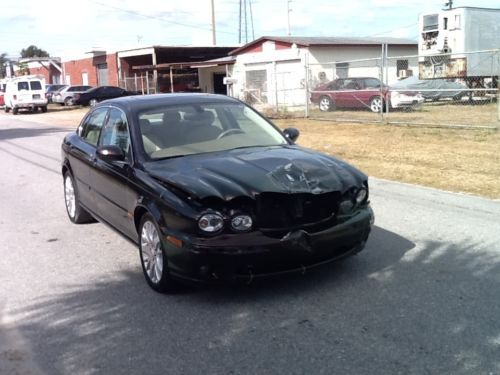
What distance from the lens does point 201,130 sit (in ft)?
18.5

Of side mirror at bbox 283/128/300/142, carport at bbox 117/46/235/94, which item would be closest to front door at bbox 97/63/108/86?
carport at bbox 117/46/235/94

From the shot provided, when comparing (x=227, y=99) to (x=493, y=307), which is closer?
(x=493, y=307)

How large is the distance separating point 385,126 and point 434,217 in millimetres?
10627

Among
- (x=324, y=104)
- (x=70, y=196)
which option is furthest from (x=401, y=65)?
(x=70, y=196)

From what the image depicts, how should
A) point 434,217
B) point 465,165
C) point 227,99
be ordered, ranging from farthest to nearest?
point 465,165, point 434,217, point 227,99

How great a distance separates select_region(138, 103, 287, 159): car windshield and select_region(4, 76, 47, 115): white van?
33617 mm

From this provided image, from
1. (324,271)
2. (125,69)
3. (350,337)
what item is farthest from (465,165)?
(125,69)

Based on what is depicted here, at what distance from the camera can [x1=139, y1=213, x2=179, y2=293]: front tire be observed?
15.0 ft

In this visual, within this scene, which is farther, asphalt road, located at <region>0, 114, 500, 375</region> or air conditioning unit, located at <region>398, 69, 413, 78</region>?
air conditioning unit, located at <region>398, 69, 413, 78</region>

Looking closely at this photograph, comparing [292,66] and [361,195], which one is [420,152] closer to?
[361,195]

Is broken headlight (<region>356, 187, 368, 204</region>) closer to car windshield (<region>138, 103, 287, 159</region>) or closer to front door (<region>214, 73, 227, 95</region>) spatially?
car windshield (<region>138, 103, 287, 159</region>)

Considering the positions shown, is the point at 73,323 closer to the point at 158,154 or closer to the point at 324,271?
the point at 158,154

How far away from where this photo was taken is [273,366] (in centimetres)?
344

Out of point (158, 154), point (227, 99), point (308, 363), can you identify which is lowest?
point (308, 363)
